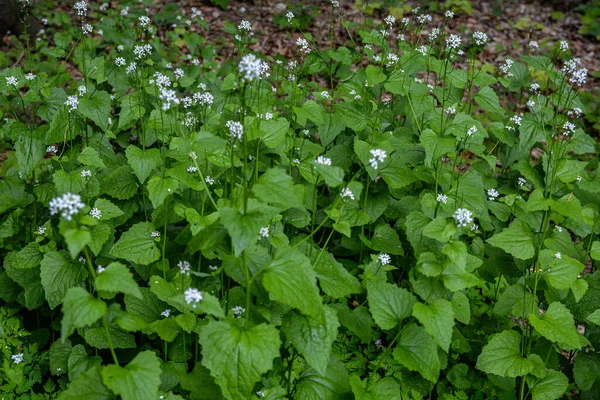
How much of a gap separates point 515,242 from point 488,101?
1.51 metres

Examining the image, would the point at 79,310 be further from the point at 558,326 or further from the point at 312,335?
the point at 558,326

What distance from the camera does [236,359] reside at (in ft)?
9.38

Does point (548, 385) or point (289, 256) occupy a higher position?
point (289, 256)

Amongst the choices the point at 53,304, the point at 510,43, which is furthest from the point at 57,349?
the point at 510,43

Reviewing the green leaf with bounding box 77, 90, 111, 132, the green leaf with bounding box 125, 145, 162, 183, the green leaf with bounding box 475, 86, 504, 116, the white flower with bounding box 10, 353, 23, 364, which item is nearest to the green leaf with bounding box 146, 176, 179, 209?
the green leaf with bounding box 125, 145, 162, 183

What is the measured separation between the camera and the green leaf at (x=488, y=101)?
189 inches

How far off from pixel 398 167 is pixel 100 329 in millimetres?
2608

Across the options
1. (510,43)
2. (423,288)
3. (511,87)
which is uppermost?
(511,87)

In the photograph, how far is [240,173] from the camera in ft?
14.5

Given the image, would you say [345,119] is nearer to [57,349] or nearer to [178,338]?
[178,338]

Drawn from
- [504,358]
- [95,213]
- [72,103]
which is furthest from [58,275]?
[504,358]

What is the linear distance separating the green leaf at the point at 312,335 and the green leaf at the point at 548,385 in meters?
1.70

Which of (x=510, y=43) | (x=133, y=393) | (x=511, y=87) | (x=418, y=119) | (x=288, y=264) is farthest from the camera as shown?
(x=510, y=43)

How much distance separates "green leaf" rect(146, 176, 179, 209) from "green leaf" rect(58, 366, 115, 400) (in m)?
1.09
